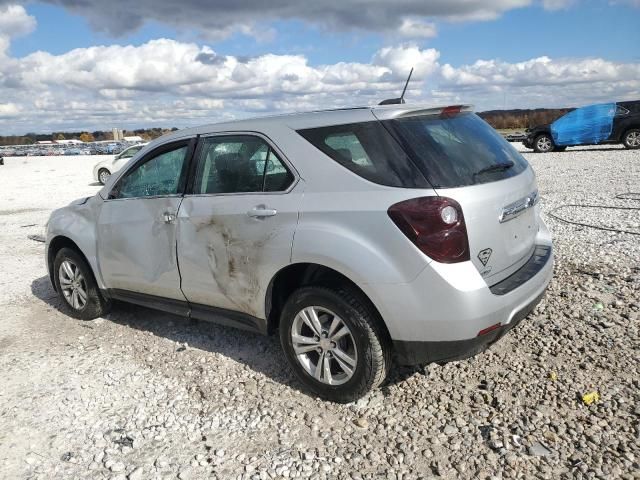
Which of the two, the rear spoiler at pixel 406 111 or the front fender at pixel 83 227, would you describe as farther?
the front fender at pixel 83 227

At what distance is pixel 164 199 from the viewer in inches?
164

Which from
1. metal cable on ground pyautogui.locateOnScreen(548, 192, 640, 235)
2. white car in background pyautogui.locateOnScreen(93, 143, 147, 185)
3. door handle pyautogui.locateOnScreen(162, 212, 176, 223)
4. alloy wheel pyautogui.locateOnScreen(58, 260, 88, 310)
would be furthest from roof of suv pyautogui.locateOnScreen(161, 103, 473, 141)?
white car in background pyautogui.locateOnScreen(93, 143, 147, 185)

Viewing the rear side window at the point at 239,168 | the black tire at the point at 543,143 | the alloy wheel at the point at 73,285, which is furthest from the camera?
the black tire at the point at 543,143

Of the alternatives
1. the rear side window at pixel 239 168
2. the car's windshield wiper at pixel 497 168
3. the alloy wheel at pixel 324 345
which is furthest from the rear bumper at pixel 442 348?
the rear side window at pixel 239 168

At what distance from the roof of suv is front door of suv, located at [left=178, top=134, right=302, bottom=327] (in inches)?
4.1

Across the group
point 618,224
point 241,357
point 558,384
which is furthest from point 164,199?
point 618,224

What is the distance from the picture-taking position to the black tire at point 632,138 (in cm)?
1994

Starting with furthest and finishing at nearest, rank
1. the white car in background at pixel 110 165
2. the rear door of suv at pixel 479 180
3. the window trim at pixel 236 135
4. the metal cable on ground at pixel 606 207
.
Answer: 1. the white car in background at pixel 110 165
2. the metal cable on ground at pixel 606 207
3. the window trim at pixel 236 135
4. the rear door of suv at pixel 479 180

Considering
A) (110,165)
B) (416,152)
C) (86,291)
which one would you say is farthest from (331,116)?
(110,165)

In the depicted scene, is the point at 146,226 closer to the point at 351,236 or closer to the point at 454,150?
the point at 351,236

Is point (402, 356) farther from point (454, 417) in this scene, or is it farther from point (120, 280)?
point (120, 280)

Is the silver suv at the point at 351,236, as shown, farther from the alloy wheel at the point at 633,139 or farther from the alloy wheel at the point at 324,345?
the alloy wheel at the point at 633,139

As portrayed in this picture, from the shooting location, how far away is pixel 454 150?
318cm

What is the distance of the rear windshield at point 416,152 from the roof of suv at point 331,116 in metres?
0.04
